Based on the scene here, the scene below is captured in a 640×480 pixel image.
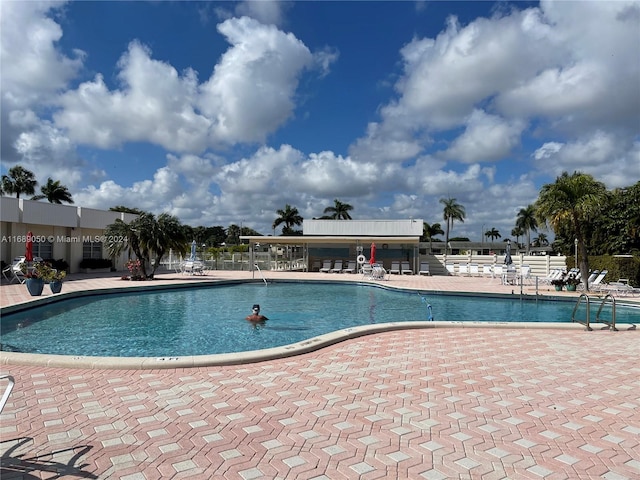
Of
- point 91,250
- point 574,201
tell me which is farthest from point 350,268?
point 91,250

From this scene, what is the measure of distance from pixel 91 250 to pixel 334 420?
2579 centimetres

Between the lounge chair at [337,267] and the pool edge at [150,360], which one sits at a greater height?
the lounge chair at [337,267]

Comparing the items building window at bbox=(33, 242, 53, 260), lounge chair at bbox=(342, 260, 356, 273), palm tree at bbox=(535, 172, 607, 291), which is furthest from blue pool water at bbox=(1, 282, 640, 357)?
building window at bbox=(33, 242, 53, 260)

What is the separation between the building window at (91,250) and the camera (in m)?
25.4

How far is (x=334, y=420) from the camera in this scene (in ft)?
13.2

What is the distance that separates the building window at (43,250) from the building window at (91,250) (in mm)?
2303

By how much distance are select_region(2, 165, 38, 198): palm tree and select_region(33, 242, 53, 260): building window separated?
26733 millimetres

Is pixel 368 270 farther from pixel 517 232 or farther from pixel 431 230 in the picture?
pixel 517 232

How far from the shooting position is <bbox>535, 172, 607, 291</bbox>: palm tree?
54.6ft

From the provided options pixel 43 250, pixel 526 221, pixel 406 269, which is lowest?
pixel 406 269

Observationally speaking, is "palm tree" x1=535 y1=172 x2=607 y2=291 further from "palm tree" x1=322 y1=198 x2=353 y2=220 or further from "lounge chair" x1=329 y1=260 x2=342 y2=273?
"palm tree" x1=322 y1=198 x2=353 y2=220

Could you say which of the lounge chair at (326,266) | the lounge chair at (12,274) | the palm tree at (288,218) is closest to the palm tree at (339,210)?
the palm tree at (288,218)

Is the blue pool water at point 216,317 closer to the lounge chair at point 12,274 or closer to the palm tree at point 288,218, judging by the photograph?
the lounge chair at point 12,274

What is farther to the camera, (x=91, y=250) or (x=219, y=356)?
(x=91, y=250)
